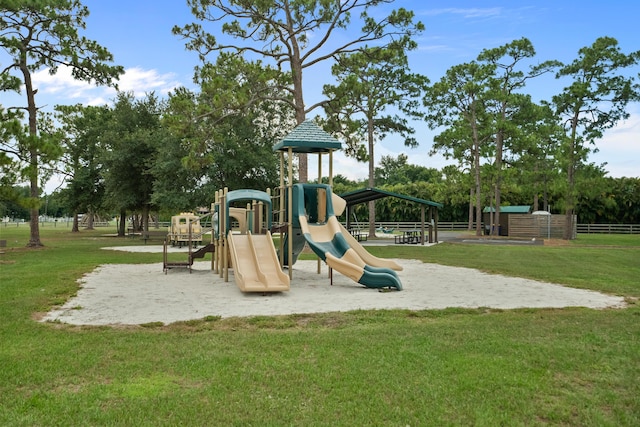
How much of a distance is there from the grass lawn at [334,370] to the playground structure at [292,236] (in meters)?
2.77

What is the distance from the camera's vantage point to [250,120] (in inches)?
1109

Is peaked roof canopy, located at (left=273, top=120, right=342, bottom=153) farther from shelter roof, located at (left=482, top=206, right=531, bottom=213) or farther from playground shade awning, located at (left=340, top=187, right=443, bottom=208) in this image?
shelter roof, located at (left=482, top=206, right=531, bottom=213)

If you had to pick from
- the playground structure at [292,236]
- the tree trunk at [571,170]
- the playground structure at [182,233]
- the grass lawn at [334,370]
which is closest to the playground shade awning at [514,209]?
the tree trunk at [571,170]

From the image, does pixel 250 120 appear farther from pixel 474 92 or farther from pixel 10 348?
pixel 10 348

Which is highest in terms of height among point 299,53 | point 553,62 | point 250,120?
point 553,62

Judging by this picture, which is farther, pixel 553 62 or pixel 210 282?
pixel 553 62

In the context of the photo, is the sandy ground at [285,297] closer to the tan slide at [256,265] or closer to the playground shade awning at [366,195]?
the tan slide at [256,265]

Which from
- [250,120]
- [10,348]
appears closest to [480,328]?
[10,348]

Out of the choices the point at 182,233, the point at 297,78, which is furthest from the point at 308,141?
the point at 182,233

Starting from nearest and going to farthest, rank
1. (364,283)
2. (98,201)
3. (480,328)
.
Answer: (480,328), (364,283), (98,201)

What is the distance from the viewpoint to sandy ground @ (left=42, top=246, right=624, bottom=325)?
7.83 metres

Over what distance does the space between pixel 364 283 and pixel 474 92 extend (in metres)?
26.2

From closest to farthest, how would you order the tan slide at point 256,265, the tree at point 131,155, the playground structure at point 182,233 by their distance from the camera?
the tan slide at point 256,265 < the playground structure at point 182,233 < the tree at point 131,155

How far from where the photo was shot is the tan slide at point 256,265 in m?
9.70
